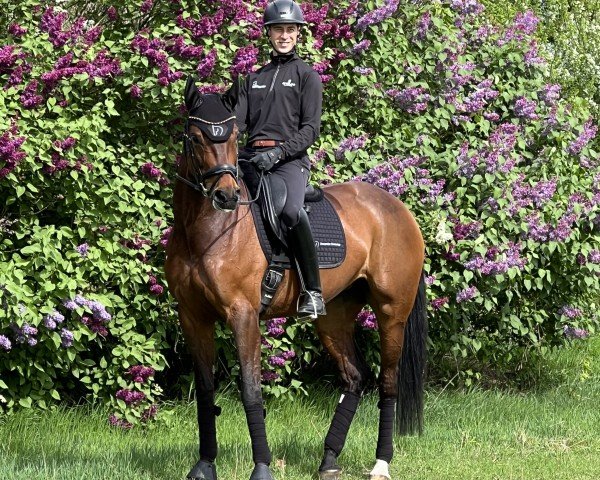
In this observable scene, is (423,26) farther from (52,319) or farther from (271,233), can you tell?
(52,319)

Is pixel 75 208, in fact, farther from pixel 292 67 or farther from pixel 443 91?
pixel 443 91

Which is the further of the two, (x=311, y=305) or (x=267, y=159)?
(x=311, y=305)

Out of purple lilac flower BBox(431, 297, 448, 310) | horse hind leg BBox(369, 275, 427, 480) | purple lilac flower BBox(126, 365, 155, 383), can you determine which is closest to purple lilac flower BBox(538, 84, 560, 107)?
purple lilac flower BBox(431, 297, 448, 310)

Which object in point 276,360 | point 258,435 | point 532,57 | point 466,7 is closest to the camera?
point 258,435

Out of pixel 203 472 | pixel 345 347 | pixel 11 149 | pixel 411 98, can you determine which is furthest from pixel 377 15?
pixel 203 472

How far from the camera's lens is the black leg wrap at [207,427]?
6.46 meters

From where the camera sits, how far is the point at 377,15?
8.83 meters

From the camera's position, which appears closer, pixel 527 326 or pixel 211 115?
pixel 211 115

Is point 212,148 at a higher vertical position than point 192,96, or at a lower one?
lower

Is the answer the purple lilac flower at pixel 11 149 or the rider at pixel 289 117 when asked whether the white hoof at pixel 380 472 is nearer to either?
the rider at pixel 289 117

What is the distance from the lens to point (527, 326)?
9719 millimetres

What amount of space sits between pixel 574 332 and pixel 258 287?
4451 millimetres

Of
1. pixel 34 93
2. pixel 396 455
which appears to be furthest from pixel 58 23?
pixel 396 455

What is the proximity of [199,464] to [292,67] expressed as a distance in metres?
2.52
